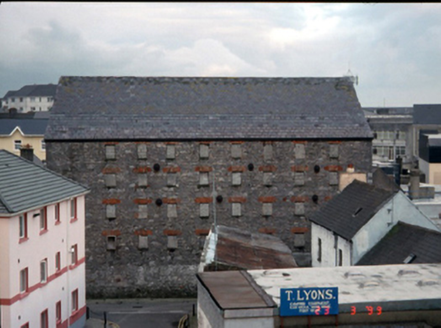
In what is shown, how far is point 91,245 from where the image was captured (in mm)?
42125

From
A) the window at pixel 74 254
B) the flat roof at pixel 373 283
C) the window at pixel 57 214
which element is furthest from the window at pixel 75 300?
the flat roof at pixel 373 283

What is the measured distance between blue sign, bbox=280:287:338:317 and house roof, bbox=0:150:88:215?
47.3 feet

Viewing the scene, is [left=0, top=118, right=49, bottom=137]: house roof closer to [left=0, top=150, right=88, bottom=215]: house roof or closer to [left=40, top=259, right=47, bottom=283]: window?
[left=0, top=150, right=88, bottom=215]: house roof

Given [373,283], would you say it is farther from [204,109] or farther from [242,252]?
[204,109]

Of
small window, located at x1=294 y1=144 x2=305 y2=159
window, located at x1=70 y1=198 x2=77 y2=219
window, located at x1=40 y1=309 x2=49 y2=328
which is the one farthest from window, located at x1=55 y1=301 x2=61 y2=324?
small window, located at x1=294 y1=144 x2=305 y2=159

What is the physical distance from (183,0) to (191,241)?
37.8 m

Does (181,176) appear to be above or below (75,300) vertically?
above

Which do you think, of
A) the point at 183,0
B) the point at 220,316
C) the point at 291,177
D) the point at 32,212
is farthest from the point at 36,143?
the point at 183,0

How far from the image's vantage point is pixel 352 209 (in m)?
33.6

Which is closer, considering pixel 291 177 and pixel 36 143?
pixel 291 177

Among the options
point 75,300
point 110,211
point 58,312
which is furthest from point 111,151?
point 58,312

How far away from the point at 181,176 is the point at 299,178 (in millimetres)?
7554

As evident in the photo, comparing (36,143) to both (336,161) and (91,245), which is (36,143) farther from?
(336,161)

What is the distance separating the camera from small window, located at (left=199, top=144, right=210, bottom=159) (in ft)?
139
